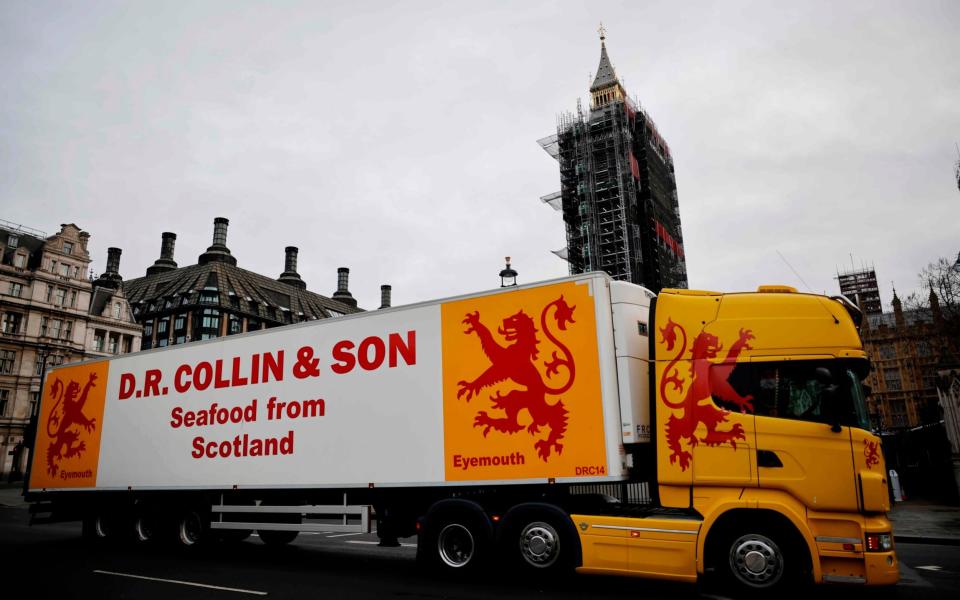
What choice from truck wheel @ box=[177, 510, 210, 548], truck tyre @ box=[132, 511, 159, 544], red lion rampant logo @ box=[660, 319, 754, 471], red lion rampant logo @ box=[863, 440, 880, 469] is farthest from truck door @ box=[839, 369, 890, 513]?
truck tyre @ box=[132, 511, 159, 544]

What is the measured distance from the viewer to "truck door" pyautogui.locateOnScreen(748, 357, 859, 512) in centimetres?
757

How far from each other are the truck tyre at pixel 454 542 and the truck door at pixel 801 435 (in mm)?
4134

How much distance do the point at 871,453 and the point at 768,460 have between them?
120 centimetres

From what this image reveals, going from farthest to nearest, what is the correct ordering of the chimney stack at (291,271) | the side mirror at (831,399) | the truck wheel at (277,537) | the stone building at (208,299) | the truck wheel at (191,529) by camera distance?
the chimney stack at (291,271)
the stone building at (208,299)
the truck wheel at (277,537)
the truck wheel at (191,529)
the side mirror at (831,399)

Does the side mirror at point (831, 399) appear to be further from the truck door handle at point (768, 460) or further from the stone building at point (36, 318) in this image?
the stone building at point (36, 318)

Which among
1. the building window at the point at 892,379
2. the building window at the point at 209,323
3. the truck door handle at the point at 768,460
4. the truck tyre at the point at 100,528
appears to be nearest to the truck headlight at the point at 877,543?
the truck door handle at the point at 768,460

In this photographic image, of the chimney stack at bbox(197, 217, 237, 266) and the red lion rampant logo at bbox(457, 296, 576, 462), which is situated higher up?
→ the chimney stack at bbox(197, 217, 237, 266)

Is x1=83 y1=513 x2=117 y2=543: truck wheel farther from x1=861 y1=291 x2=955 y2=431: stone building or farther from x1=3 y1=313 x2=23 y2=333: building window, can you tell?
x1=861 y1=291 x2=955 y2=431: stone building

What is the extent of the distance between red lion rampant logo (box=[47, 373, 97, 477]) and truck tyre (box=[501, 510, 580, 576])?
1093cm

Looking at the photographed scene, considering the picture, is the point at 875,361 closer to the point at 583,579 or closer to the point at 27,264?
the point at 583,579

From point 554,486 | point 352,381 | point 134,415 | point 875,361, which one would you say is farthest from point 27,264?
point 875,361

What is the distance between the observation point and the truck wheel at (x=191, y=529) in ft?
40.8

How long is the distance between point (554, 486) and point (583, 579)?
70.4 inches

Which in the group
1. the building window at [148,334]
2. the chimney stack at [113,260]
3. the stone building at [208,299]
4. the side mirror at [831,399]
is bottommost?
the side mirror at [831,399]
